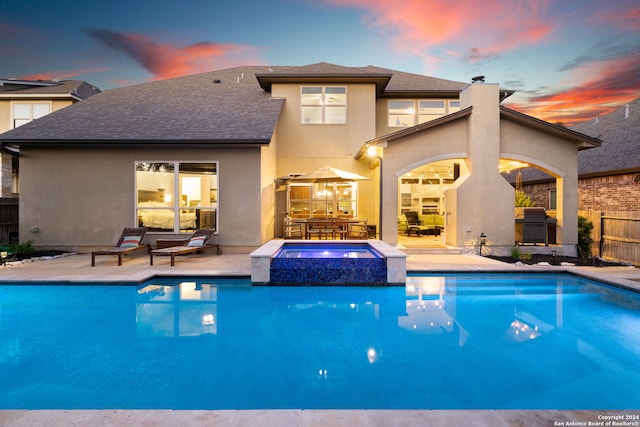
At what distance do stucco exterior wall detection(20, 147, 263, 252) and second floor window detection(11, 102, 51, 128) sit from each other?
7.38m

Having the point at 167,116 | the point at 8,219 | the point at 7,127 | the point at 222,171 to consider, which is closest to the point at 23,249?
→ the point at 8,219

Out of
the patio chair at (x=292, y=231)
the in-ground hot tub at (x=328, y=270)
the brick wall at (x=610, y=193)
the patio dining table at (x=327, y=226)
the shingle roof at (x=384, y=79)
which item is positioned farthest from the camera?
the shingle roof at (x=384, y=79)

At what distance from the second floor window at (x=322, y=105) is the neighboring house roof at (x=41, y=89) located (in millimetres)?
11616

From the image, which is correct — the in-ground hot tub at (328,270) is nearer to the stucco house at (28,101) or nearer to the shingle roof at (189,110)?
the shingle roof at (189,110)

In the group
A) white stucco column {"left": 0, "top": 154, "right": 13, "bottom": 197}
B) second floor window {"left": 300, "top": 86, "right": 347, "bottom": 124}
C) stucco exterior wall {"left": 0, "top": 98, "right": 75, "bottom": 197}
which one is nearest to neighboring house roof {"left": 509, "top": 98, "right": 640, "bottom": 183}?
second floor window {"left": 300, "top": 86, "right": 347, "bottom": 124}

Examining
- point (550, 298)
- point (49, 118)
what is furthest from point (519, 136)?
point (49, 118)

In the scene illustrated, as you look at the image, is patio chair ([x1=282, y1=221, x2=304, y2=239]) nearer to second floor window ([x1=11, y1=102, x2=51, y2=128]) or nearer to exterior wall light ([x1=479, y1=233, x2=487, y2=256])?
exterior wall light ([x1=479, y1=233, x2=487, y2=256])

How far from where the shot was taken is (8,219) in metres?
12.2

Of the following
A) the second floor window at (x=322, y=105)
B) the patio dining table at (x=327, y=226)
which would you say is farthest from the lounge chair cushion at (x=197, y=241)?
the second floor window at (x=322, y=105)

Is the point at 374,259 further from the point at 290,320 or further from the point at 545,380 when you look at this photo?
the point at 545,380

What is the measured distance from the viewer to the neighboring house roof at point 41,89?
1681 cm

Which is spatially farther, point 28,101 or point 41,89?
point 41,89

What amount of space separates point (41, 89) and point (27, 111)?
1288 mm

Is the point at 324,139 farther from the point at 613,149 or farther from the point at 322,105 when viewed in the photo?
the point at 613,149
